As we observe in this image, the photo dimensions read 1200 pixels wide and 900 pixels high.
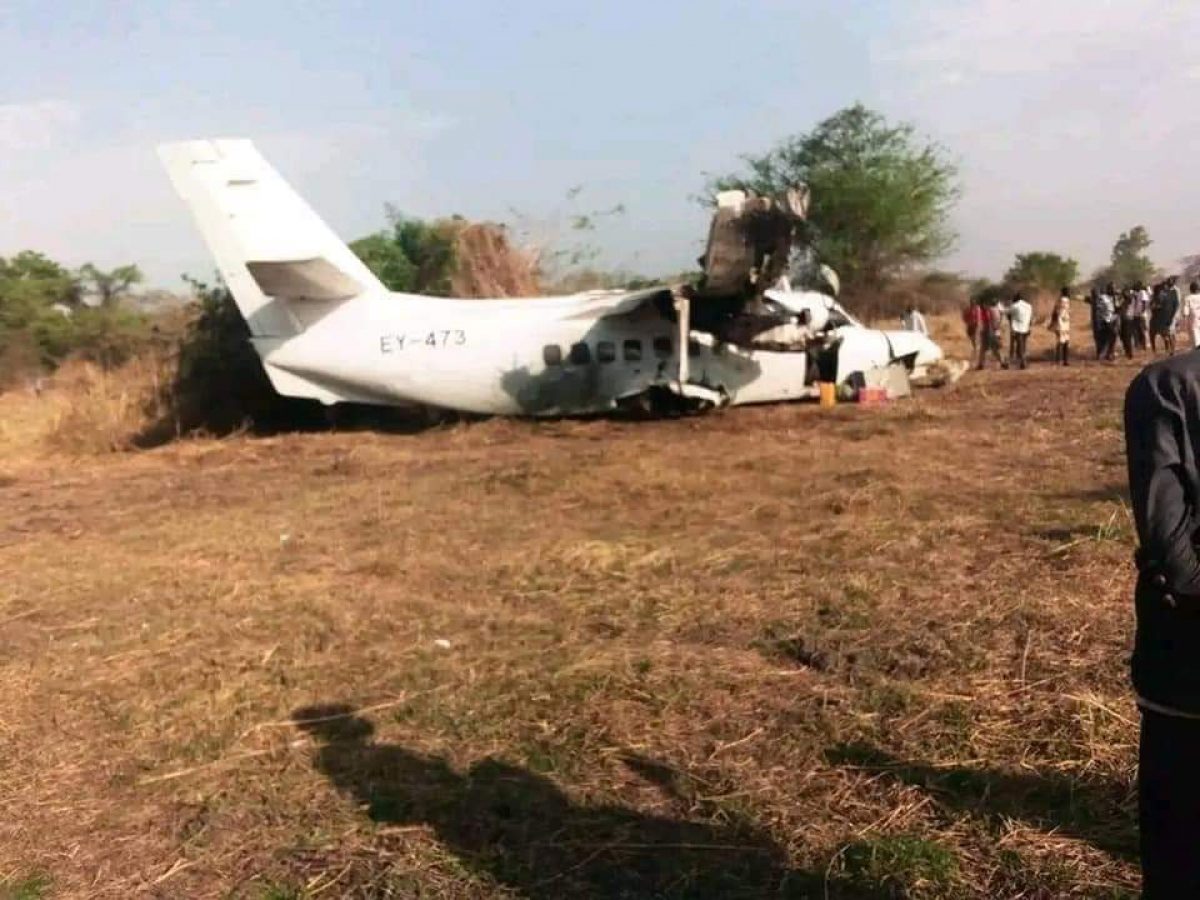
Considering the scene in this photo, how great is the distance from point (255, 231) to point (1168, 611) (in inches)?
649

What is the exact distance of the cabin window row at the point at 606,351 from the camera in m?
17.3

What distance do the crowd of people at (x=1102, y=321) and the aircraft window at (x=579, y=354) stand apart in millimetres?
7758

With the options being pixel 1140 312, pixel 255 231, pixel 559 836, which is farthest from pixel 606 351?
pixel 559 836

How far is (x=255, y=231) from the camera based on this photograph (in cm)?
1720

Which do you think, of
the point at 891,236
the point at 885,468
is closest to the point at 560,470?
the point at 885,468

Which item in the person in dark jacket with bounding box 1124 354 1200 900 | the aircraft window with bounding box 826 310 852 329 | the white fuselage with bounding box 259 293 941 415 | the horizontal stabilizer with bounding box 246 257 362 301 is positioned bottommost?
the person in dark jacket with bounding box 1124 354 1200 900

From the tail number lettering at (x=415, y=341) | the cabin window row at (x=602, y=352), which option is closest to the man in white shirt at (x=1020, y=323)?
the cabin window row at (x=602, y=352)

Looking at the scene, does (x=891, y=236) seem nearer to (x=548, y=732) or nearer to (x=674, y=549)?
(x=674, y=549)

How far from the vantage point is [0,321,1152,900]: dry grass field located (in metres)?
4.18

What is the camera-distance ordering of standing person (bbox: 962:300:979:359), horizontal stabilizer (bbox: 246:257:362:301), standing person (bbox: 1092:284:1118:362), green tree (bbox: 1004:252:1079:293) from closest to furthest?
horizontal stabilizer (bbox: 246:257:362:301)
standing person (bbox: 1092:284:1118:362)
standing person (bbox: 962:300:979:359)
green tree (bbox: 1004:252:1079:293)

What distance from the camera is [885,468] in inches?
456

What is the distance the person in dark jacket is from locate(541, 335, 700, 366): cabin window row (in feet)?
48.0

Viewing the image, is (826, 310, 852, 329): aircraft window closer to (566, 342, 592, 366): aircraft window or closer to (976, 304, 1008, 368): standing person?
(566, 342, 592, 366): aircraft window

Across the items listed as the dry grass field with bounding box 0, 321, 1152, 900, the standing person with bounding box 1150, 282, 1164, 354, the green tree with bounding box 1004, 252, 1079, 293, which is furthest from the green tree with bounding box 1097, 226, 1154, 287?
the dry grass field with bounding box 0, 321, 1152, 900
